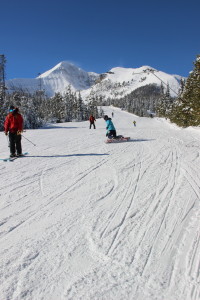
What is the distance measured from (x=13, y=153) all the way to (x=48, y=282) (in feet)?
23.9

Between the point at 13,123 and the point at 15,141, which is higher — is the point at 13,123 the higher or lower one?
the higher one

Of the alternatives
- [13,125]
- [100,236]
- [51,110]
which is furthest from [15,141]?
[51,110]

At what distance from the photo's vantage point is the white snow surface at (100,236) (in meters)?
2.35

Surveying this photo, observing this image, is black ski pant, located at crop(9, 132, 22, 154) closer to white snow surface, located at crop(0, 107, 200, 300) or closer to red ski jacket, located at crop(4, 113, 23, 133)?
red ski jacket, located at crop(4, 113, 23, 133)

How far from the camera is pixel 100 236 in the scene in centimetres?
326

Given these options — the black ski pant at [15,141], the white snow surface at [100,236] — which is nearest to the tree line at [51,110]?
the black ski pant at [15,141]

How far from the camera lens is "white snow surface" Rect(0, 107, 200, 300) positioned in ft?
7.70

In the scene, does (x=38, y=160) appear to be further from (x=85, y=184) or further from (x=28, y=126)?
(x=28, y=126)

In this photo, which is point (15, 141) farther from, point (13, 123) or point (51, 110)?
point (51, 110)

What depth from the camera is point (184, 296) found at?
221 cm

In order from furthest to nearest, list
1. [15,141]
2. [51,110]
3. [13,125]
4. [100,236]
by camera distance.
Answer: [51,110] → [15,141] → [13,125] → [100,236]

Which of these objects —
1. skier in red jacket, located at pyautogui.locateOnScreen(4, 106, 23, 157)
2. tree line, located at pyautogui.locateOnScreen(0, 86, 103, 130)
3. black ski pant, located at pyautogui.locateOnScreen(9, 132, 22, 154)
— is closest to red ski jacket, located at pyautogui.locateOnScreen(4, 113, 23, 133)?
skier in red jacket, located at pyautogui.locateOnScreen(4, 106, 23, 157)

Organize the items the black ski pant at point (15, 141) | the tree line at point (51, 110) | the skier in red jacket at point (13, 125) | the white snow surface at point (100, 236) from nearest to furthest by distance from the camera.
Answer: the white snow surface at point (100, 236), the skier in red jacket at point (13, 125), the black ski pant at point (15, 141), the tree line at point (51, 110)

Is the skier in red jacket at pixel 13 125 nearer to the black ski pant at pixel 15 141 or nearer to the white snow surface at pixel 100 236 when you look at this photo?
the black ski pant at pixel 15 141
